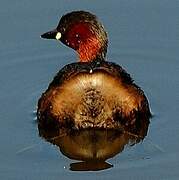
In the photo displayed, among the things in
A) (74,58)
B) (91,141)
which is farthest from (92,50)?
(74,58)

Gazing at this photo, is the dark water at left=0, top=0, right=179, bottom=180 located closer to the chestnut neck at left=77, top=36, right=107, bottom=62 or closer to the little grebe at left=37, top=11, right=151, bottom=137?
the little grebe at left=37, top=11, right=151, bottom=137

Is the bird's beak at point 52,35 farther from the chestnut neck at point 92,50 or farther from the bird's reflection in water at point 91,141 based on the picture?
the bird's reflection in water at point 91,141

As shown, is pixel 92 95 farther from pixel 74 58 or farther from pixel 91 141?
pixel 74 58

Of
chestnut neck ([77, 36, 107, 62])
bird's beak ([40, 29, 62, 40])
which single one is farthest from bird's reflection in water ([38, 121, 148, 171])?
bird's beak ([40, 29, 62, 40])

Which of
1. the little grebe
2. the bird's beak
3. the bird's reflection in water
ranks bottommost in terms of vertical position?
the bird's reflection in water

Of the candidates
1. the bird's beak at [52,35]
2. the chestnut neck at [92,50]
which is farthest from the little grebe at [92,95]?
the bird's beak at [52,35]
